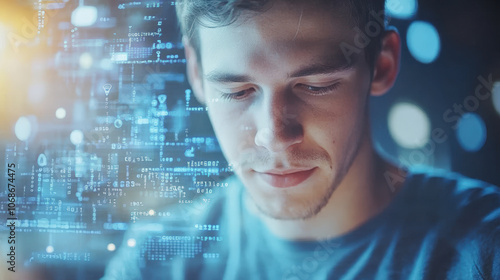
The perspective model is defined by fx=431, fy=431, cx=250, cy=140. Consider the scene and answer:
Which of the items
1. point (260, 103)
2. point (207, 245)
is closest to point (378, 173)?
point (260, 103)

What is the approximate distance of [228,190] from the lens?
5.08 feet

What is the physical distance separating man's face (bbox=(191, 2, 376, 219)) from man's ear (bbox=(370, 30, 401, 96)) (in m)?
0.04

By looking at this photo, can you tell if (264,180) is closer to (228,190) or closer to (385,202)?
(228,190)

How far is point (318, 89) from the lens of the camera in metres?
1.43

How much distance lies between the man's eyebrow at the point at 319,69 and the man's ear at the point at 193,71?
0.34 metres

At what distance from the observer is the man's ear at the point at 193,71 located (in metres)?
1.56

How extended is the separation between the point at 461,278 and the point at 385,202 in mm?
327

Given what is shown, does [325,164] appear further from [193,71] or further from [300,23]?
[193,71]

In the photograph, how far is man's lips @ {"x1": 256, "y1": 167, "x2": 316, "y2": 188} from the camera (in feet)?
4.79

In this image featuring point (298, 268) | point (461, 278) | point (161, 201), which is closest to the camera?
point (461, 278)

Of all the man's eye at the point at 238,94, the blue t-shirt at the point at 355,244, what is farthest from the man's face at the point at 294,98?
the blue t-shirt at the point at 355,244

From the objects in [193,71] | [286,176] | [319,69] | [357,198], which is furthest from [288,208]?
[193,71]

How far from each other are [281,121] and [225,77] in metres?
0.25

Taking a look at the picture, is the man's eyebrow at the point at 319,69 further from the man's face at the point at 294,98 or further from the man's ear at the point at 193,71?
the man's ear at the point at 193,71
